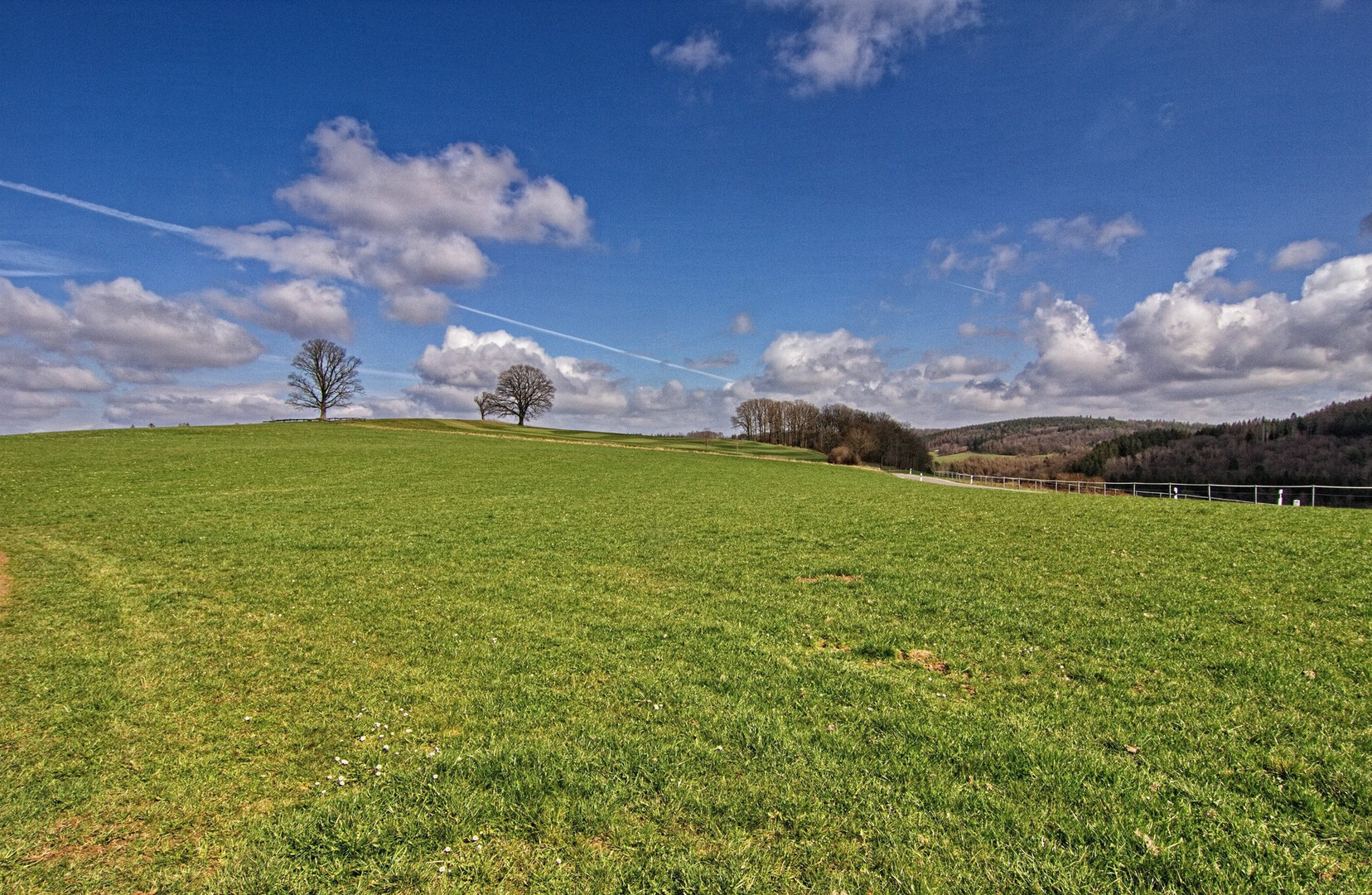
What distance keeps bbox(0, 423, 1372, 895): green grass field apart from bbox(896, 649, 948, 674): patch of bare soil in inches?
2.5

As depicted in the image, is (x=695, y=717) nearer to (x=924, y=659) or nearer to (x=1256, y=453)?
(x=924, y=659)

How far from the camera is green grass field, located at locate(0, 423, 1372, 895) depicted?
4.20 m

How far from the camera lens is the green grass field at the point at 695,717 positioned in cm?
420

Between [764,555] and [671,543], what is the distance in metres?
2.72

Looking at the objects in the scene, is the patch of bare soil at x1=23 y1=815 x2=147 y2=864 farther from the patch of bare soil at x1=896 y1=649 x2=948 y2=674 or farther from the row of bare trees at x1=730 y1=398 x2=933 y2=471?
the row of bare trees at x1=730 y1=398 x2=933 y2=471

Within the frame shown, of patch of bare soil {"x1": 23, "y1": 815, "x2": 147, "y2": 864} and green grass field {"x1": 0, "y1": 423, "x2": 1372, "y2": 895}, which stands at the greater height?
green grass field {"x1": 0, "y1": 423, "x2": 1372, "y2": 895}

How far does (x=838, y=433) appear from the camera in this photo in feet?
375

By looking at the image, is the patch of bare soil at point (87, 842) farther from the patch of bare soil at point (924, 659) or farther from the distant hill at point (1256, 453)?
the distant hill at point (1256, 453)

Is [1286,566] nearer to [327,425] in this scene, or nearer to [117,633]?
[117,633]

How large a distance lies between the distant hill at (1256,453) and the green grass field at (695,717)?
101466 mm

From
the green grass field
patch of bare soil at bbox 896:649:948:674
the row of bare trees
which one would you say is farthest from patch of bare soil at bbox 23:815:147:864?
the row of bare trees

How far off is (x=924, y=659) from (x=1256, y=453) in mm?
130285

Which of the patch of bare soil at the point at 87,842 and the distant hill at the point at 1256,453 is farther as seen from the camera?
the distant hill at the point at 1256,453

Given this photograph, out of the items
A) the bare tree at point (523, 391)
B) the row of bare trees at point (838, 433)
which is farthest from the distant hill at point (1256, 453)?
the bare tree at point (523, 391)
